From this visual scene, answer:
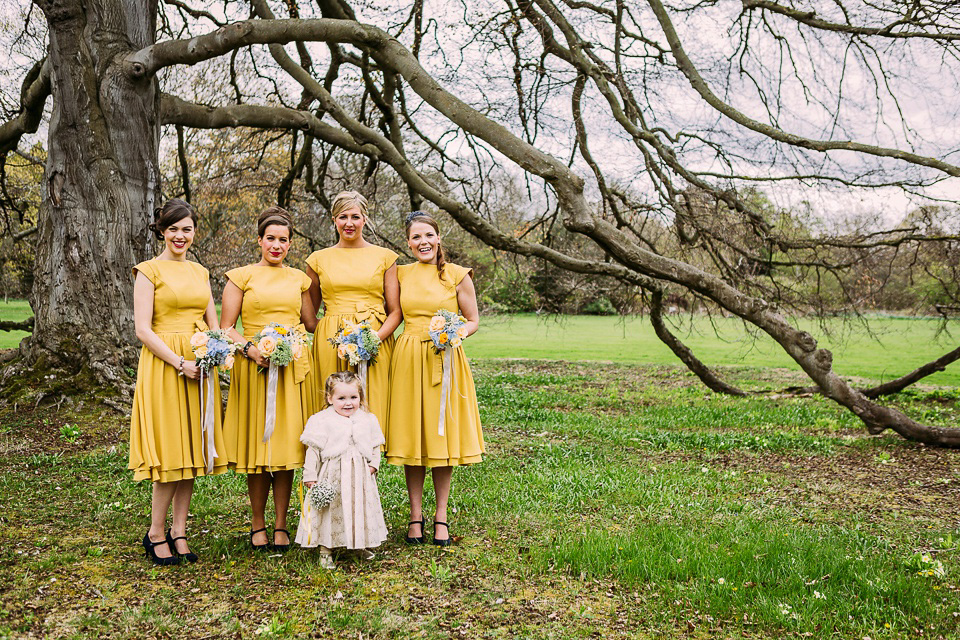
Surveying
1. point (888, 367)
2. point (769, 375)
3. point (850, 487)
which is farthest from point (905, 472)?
point (888, 367)

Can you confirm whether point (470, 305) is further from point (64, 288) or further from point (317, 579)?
point (64, 288)

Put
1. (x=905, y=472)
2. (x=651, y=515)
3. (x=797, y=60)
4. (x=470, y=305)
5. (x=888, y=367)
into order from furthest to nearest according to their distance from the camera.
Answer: (x=888, y=367) < (x=797, y=60) < (x=905, y=472) < (x=651, y=515) < (x=470, y=305)

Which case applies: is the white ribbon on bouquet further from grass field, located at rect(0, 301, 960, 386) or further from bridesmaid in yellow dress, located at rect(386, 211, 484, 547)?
grass field, located at rect(0, 301, 960, 386)

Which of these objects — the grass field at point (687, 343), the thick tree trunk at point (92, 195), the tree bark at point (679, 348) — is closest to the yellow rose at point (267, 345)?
the thick tree trunk at point (92, 195)

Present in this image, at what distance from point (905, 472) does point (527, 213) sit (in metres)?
8.18

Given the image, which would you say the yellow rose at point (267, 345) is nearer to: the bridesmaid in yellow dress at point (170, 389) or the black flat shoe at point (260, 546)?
the bridesmaid in yellow dress at point (170, 389)

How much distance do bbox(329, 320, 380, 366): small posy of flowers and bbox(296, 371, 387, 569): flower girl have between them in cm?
14

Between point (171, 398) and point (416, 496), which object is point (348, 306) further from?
point (416, 496)

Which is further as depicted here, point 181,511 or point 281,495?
point 281,495

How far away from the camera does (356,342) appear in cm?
457

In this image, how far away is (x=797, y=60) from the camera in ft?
28.9

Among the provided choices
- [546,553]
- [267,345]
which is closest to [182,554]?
[267,345]

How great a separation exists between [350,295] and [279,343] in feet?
1.94

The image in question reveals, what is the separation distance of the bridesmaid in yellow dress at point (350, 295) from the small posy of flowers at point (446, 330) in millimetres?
335
